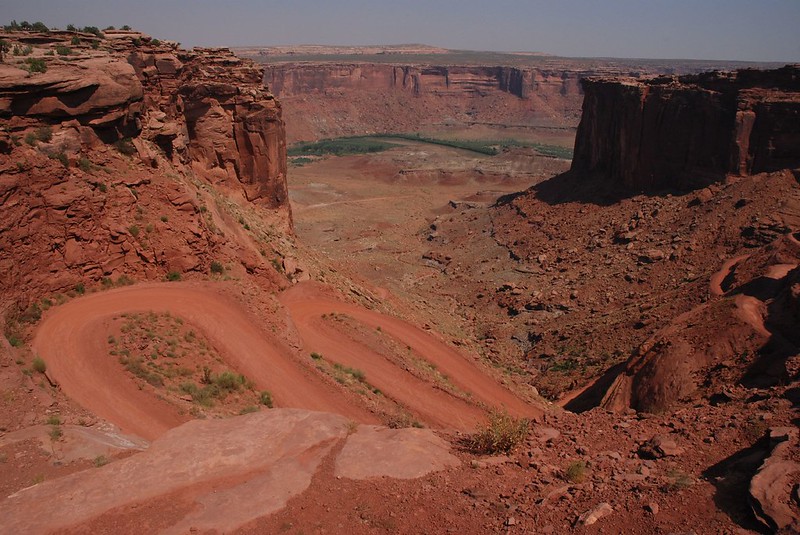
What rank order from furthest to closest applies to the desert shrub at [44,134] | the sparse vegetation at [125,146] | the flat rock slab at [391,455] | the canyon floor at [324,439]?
1. the sparse vegetation at [125,146]
2. the desert shrub at [44,134]
3. the flat rock slab at [391,455]
4. the canyon floor at [324,439]

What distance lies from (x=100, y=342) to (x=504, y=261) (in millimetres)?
35361

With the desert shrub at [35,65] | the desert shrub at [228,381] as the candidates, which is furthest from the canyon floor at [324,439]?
the desert shrub at [35,65]

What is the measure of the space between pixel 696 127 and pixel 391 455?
40.8 m

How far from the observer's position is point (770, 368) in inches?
674

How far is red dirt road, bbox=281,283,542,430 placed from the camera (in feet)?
65.4

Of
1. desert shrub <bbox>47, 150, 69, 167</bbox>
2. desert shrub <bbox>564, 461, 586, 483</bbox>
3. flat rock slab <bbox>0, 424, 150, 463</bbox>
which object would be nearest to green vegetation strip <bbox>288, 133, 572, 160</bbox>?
desert shrub <bbox>47, 150, 69, 167</bbox>

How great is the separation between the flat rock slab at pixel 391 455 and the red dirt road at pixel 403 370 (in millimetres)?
6249

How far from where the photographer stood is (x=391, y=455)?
1174 cm

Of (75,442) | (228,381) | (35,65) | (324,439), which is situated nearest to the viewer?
(75,442)

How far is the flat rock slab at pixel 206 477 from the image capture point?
9438 millimetres

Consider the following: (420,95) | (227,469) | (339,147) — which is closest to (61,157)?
(227,469)

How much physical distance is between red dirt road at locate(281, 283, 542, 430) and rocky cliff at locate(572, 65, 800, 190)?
27.6 metres

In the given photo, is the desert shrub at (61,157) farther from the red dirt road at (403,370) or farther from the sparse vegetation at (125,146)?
the red dirt road at (403,370)

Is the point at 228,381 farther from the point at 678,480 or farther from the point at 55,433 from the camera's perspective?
the point at 678,480
